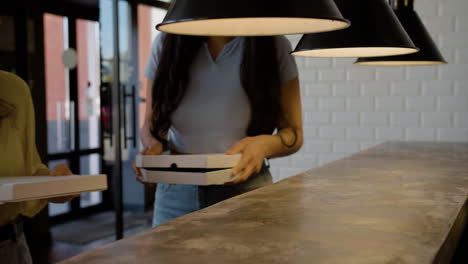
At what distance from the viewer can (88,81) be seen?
5391 millimetres

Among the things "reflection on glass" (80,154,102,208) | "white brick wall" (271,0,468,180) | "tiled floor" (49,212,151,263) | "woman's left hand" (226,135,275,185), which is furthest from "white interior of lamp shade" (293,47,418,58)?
"reflection on glass" (80,154,102,208)

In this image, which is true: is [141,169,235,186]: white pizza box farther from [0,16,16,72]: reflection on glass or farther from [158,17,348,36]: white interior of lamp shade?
[0,16,16,72]: reflection on glass

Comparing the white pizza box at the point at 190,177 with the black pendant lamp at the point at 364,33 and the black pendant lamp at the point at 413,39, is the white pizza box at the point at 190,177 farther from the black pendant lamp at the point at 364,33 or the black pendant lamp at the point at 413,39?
the black pendant lamp at the point at 413,39

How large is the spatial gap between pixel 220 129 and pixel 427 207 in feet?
2.64

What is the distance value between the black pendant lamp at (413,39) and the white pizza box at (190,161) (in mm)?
1085

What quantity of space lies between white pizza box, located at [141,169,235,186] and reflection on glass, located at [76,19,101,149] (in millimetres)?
3770

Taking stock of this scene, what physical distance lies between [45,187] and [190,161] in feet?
1.98

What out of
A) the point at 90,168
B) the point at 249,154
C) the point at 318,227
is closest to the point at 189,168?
the point at 249,154

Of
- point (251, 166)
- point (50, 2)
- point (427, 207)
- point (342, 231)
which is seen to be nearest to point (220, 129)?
point (251, 166)

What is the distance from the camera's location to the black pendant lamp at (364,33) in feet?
5.47

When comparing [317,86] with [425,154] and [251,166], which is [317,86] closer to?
[425,154]

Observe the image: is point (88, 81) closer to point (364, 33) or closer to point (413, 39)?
point (413, 39)

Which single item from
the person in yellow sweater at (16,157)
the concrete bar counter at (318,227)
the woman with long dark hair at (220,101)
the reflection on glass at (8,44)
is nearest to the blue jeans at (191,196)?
the woman with long dark hair at (220,101)

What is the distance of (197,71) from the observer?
175cm
